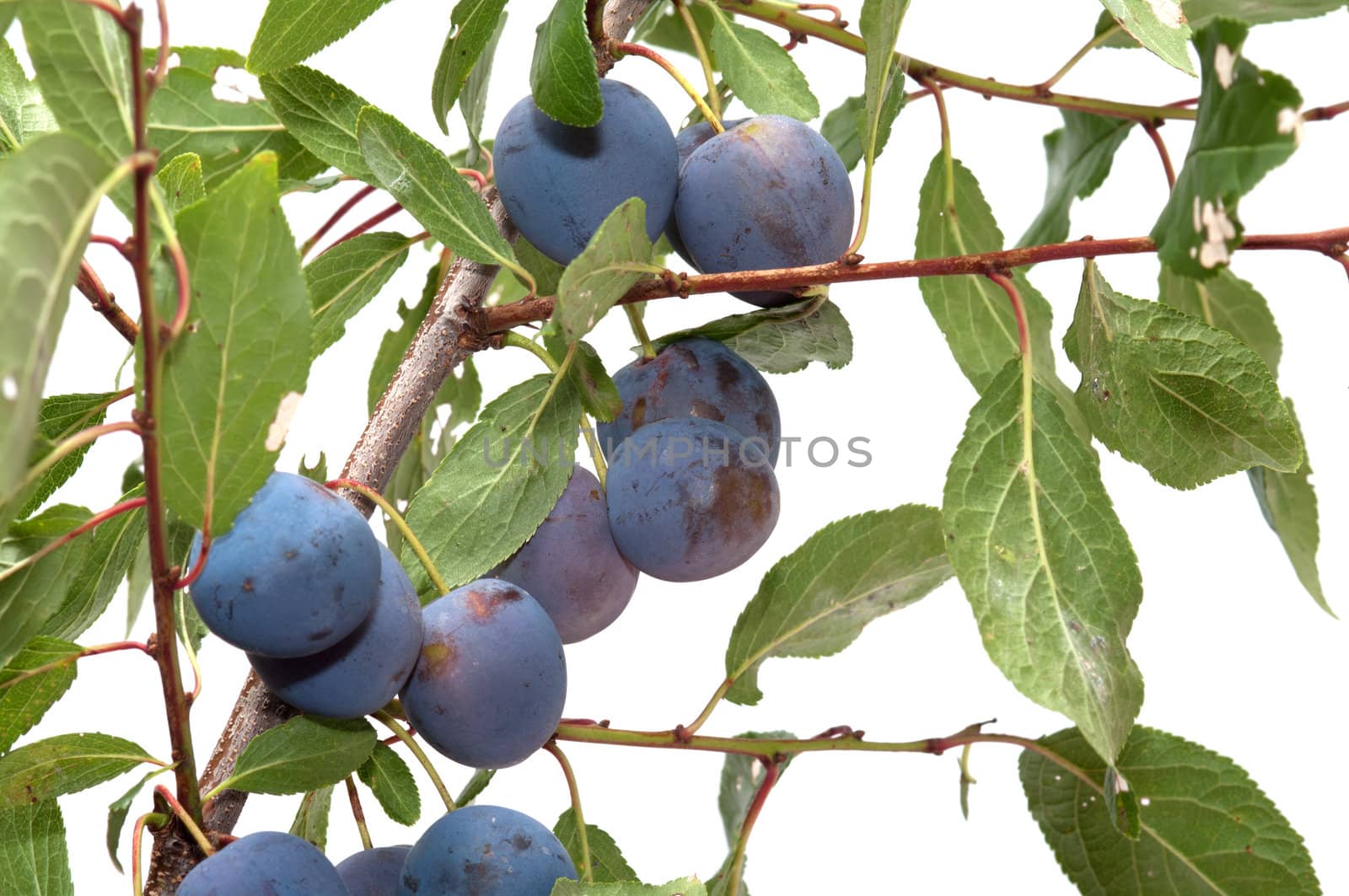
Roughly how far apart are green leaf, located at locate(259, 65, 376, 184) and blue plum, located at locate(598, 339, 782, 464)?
18 centimetres

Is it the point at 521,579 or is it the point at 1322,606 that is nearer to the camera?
the point at 521,579

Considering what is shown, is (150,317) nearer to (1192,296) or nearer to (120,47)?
(120,47)

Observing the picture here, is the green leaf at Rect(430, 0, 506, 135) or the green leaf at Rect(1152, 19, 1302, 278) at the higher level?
the green leaf at Rect(430, 0, 506, 135)

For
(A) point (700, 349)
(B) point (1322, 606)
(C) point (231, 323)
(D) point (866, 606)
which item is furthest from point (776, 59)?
(B) point (1322, 606)

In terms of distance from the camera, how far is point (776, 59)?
2.53ft

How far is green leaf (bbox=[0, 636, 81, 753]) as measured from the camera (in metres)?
0.58

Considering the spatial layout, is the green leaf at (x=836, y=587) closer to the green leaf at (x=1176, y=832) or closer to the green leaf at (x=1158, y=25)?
the green leaf at (x=1176, y=832)

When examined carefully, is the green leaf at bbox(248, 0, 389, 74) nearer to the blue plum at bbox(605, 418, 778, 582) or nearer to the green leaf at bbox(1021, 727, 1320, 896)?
the blue plum at bbox(605, 418, 778, 582)

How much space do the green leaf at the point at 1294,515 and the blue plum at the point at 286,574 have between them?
2.18ft

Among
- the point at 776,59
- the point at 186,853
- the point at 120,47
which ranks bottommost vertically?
the point at 186,853

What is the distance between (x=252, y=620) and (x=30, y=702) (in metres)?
0.18

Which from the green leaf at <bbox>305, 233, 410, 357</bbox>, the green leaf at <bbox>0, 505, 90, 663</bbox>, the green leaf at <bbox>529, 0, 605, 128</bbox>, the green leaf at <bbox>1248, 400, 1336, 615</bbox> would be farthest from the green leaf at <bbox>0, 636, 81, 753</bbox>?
the green leaf at <bbox>1248, 400, 1336, 615</bbox>

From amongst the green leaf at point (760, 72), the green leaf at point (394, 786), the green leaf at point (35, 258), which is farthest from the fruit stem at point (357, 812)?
the green leaf at point (760, 72)

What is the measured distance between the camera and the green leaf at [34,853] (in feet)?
2.07
